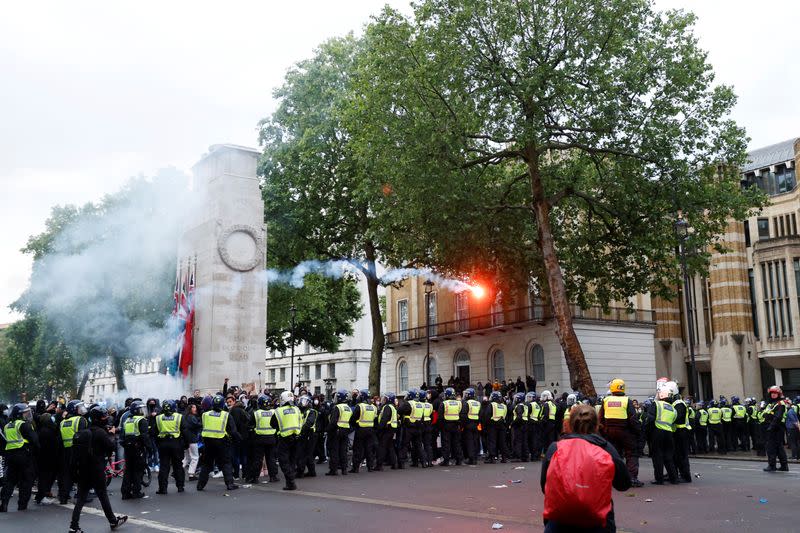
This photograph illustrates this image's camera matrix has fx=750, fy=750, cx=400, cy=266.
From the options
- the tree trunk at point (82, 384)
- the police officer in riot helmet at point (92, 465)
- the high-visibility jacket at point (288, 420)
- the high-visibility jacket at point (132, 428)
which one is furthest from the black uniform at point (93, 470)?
the tree trunk at point (82, 384)

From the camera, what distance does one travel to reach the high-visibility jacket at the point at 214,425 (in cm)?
1395

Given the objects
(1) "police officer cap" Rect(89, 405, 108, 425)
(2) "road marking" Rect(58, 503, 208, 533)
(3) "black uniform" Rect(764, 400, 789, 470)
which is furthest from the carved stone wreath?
(3) "black uniform" Rect(764, 400, 789, 470)

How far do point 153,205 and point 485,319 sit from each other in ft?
68.3

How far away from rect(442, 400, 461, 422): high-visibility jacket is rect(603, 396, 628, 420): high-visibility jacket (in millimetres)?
6389

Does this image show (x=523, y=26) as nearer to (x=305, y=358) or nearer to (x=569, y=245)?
(x=569, y=245)

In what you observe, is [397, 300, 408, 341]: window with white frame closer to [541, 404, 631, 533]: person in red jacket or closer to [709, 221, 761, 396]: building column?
[709, 221, 761, 396]: building column

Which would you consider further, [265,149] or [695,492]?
[265,149]

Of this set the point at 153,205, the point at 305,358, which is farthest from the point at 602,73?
the point at 305,358

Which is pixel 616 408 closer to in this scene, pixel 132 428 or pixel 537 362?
pixel 132 428

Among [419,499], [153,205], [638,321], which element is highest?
[153,205]

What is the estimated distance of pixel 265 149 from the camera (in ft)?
118

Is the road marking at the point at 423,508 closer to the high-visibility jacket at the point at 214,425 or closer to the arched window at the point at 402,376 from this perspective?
the high-visibility jacket at the point at 214,425

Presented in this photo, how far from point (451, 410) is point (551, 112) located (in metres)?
11.6

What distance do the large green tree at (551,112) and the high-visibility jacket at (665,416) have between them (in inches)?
463
